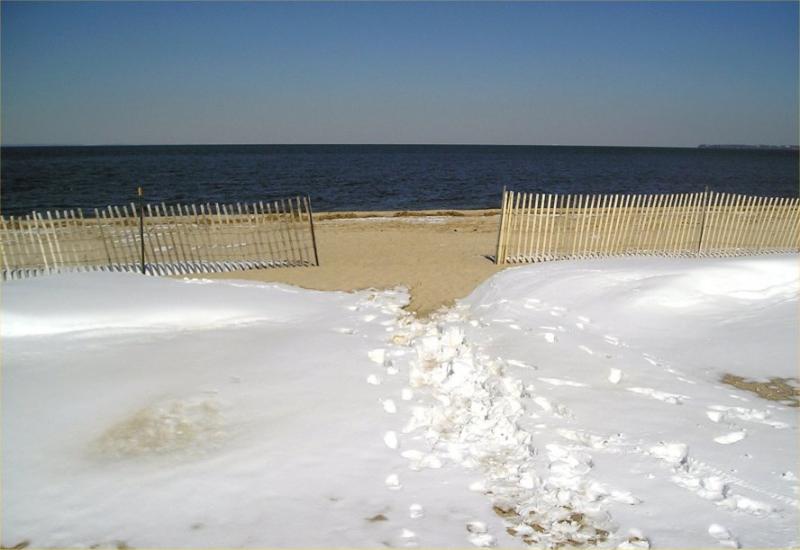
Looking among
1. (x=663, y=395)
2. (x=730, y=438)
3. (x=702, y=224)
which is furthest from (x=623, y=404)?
(x=702, y=224)

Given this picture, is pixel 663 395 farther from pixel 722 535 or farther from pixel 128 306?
pixel 128 306

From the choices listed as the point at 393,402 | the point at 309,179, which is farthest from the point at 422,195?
the point at 393,402

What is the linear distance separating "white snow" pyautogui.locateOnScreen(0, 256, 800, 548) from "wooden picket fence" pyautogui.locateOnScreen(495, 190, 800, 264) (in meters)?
4.24

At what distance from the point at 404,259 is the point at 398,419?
857cm

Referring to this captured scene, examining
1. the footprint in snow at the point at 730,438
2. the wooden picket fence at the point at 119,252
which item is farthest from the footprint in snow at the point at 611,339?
the wooden picket fence at the point at 119,252

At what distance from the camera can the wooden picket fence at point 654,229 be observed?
12.4 m

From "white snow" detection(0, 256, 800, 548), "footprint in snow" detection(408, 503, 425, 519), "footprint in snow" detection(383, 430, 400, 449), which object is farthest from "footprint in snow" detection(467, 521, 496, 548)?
"footprint in snow" detection(383, 430, 400, 449)

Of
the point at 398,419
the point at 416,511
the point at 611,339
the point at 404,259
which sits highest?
the point at 416,511

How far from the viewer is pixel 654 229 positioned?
1312cm

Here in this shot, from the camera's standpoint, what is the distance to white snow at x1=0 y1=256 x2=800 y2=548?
332cm

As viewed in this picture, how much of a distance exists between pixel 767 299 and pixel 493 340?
408 cm

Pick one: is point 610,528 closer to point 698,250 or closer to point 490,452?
point 490,452

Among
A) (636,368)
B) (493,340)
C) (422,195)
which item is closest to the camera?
(636,368)

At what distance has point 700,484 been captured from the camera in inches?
145
